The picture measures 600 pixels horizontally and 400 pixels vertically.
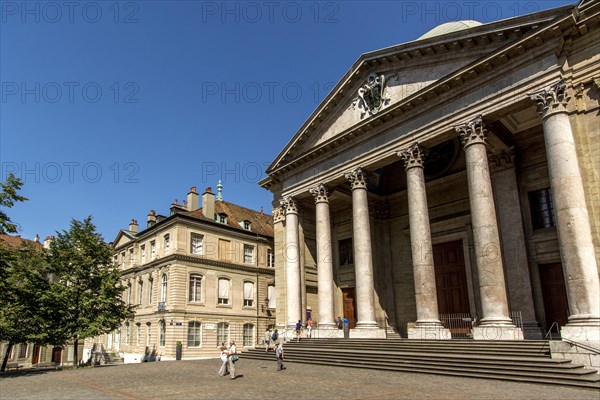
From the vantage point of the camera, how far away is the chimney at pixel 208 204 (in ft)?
125

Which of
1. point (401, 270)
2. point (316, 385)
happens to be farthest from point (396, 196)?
point (316, 385)

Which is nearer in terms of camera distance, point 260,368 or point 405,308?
point 260,368

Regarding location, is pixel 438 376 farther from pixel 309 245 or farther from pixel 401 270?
pixel 309 245

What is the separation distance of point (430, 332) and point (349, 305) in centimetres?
1173

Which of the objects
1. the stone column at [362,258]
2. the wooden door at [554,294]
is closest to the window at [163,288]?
the stone column at [362,258]

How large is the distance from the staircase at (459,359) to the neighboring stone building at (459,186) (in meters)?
1.07

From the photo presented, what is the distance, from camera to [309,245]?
30062 mm

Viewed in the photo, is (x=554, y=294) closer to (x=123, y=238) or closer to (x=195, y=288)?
(x=195, y=288)

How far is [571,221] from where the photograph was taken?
15000 millimetres

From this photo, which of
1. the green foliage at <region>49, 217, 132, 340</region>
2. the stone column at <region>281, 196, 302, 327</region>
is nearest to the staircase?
the stone column at <region>281, 196, 302, 327</region>

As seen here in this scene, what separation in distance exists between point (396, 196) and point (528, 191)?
9048 millimetres

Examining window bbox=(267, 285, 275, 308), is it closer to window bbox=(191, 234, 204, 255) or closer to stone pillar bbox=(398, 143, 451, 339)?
window bbox=(191, 234, 204, 255)

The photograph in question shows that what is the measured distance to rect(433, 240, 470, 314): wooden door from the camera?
968 inches

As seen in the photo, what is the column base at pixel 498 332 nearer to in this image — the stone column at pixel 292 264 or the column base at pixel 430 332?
the column base at pixel 430 332
